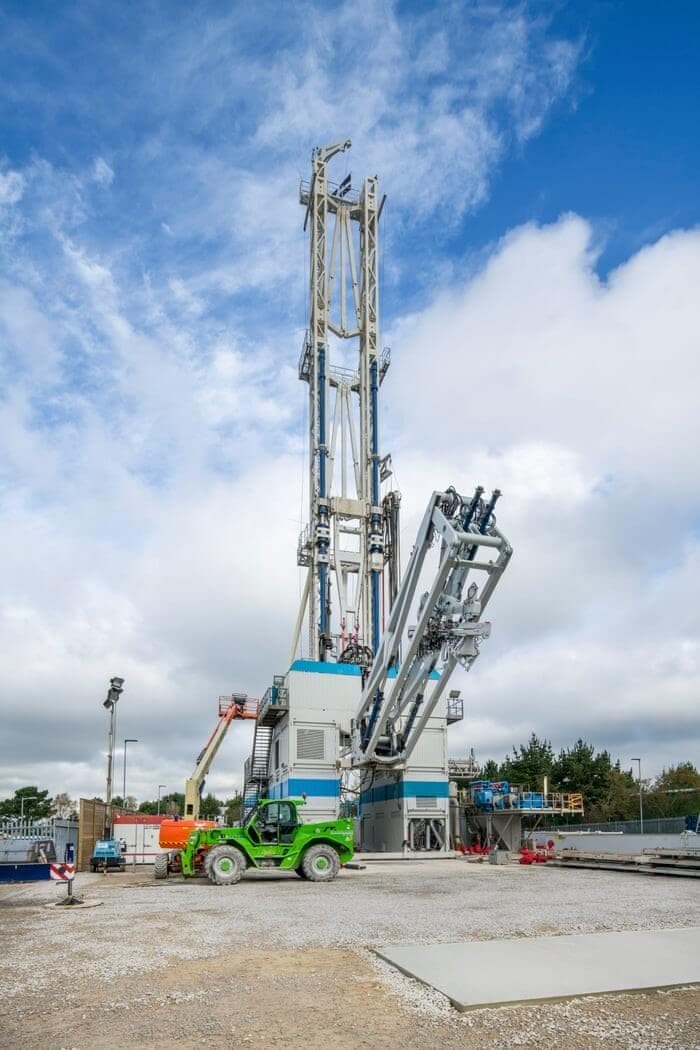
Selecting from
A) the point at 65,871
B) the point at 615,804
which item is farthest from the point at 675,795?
the point at 65,871

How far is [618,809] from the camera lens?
72.6 meters

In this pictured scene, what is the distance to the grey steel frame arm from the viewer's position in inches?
1198

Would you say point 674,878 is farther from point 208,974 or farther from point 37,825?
point 37,825

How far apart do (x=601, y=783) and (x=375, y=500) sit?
38422 mm

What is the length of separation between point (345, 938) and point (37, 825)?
24.5 meters

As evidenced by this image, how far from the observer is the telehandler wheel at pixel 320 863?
74.6ft

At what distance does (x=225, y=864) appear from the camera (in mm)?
22141

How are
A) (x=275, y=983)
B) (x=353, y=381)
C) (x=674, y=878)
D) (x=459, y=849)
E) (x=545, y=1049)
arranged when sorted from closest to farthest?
(x=545, y=1049)
(x=275, y=983)
(x=674, y=878)
(x=459, y=849)
(x=353, y=381)

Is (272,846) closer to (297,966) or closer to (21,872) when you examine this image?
(21,872)

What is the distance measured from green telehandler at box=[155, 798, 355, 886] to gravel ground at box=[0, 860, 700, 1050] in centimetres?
181

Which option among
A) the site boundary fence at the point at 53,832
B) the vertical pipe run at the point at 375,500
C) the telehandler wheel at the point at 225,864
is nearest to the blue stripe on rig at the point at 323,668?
the vertical pipe run at the point at 375,500

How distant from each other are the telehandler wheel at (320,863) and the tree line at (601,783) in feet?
166

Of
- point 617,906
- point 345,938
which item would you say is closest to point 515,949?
point 345,938

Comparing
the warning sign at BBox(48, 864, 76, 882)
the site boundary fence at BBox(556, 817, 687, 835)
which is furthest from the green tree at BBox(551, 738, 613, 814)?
the warning sign at BBox(48, 864, 76, 882)
